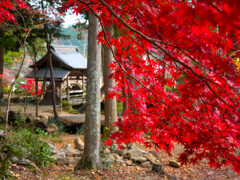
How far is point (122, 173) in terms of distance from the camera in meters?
4.91

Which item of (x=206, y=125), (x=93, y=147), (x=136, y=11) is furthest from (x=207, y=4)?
(x=93, y=147)

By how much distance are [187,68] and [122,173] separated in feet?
11.0

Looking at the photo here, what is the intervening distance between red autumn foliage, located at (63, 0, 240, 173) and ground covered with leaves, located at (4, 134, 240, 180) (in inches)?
49.4

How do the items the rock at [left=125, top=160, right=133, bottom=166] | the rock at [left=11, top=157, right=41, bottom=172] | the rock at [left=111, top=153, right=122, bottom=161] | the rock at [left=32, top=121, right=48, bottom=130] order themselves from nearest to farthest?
the rock at [left=11, top=157, right=41, bottom=172] < the rock at [left=125, top=160, right=133, bottom=166] < the rock at [left=111, top=153, right=122, bottom=161] < the rock at [left=32, top=121, right=48, bottom=130]

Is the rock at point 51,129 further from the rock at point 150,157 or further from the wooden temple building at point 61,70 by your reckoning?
the wooden temple building at point 61,70

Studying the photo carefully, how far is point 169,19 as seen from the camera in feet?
5.52

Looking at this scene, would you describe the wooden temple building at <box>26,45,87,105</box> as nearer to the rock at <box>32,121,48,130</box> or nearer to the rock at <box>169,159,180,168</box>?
the rock at <box>32,121,48,130</box>

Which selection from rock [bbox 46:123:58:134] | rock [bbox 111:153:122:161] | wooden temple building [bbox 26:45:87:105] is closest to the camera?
rock [bbox 111:153:122:161]

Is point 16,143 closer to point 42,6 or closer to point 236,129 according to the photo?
point 236,129

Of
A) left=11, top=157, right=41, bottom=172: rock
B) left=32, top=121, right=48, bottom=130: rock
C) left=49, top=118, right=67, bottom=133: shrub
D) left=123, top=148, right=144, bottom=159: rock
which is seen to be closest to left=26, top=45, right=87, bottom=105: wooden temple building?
left=49, top=118, right=67, bottom=133: shrub

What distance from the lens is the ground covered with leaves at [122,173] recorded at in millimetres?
3851

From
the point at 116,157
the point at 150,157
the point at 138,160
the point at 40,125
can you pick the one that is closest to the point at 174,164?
the point at 150,157

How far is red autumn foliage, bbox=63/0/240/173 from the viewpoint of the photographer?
1.62 m

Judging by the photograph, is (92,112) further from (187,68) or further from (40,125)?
(40,125)
